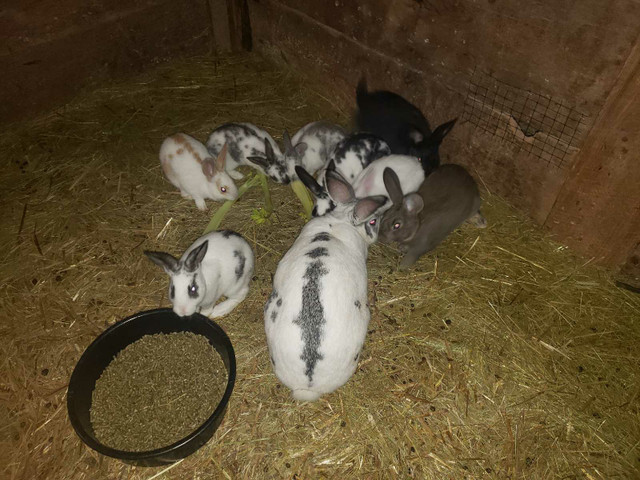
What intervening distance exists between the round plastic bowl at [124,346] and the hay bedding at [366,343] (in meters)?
0.24

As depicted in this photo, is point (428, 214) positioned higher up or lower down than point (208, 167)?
lower down

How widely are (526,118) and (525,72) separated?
404 mm

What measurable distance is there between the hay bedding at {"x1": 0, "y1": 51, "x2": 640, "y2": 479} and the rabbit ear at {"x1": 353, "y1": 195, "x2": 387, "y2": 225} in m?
0.77

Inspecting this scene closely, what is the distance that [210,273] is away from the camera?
335cm

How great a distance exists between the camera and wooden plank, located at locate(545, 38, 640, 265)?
3.20 m

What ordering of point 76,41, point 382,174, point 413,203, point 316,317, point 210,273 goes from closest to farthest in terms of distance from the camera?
point 316,317 → point 210,273 → point 413,203 → point 382,174 → point 76,41

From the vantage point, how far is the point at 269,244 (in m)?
4.30

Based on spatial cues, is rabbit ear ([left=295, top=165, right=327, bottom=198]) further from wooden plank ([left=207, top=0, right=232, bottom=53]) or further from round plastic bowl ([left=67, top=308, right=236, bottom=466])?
wooden plank ([left=207, top=0, right=232, bottom=53])

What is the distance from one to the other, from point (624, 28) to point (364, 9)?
8.12ft

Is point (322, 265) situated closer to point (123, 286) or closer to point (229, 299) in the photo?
point (229, 299)

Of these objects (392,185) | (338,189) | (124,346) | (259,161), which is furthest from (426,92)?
(124,346)

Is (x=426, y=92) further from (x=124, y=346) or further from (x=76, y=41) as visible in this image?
(x=76, y=41)

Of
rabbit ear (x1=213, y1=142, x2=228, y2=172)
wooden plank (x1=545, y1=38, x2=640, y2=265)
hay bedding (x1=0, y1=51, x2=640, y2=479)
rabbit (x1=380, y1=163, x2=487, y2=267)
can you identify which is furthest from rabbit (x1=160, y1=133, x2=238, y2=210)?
wooden plank (x1=545, y1=38, x2=640, y2=265)

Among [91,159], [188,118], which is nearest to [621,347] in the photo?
[188,118]
